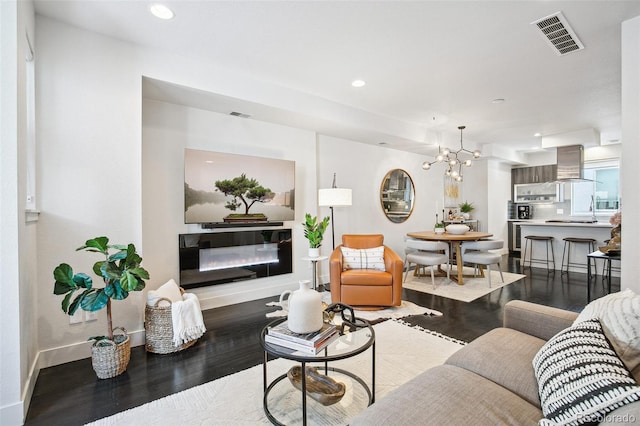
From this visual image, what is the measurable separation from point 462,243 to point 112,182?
5.17m

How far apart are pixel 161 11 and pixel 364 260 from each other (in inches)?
129

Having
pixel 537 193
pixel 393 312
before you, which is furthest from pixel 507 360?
pixel 537 193

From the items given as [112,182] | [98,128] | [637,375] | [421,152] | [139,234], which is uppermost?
[421,152]

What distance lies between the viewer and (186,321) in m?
2.80

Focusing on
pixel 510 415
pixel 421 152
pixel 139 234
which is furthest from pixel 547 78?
pixel 139 234

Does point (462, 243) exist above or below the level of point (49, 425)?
above

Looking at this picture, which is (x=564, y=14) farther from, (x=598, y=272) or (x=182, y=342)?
(x=598, y=272)

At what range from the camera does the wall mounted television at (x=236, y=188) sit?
12.3 ft

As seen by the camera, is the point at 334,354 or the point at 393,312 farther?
the point at 393,312

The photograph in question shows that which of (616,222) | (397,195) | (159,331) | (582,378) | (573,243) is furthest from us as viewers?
(397,195)

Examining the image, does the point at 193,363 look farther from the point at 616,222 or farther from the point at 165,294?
the point at 616,222

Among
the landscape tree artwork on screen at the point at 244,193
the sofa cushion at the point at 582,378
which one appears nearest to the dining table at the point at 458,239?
the landscape tree artwork on screen at the point at 244,193

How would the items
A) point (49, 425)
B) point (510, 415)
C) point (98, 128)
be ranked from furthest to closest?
1. point (98, 128)
2. point (49, 425)
3. point (510, 415)

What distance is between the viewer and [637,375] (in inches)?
49.8
